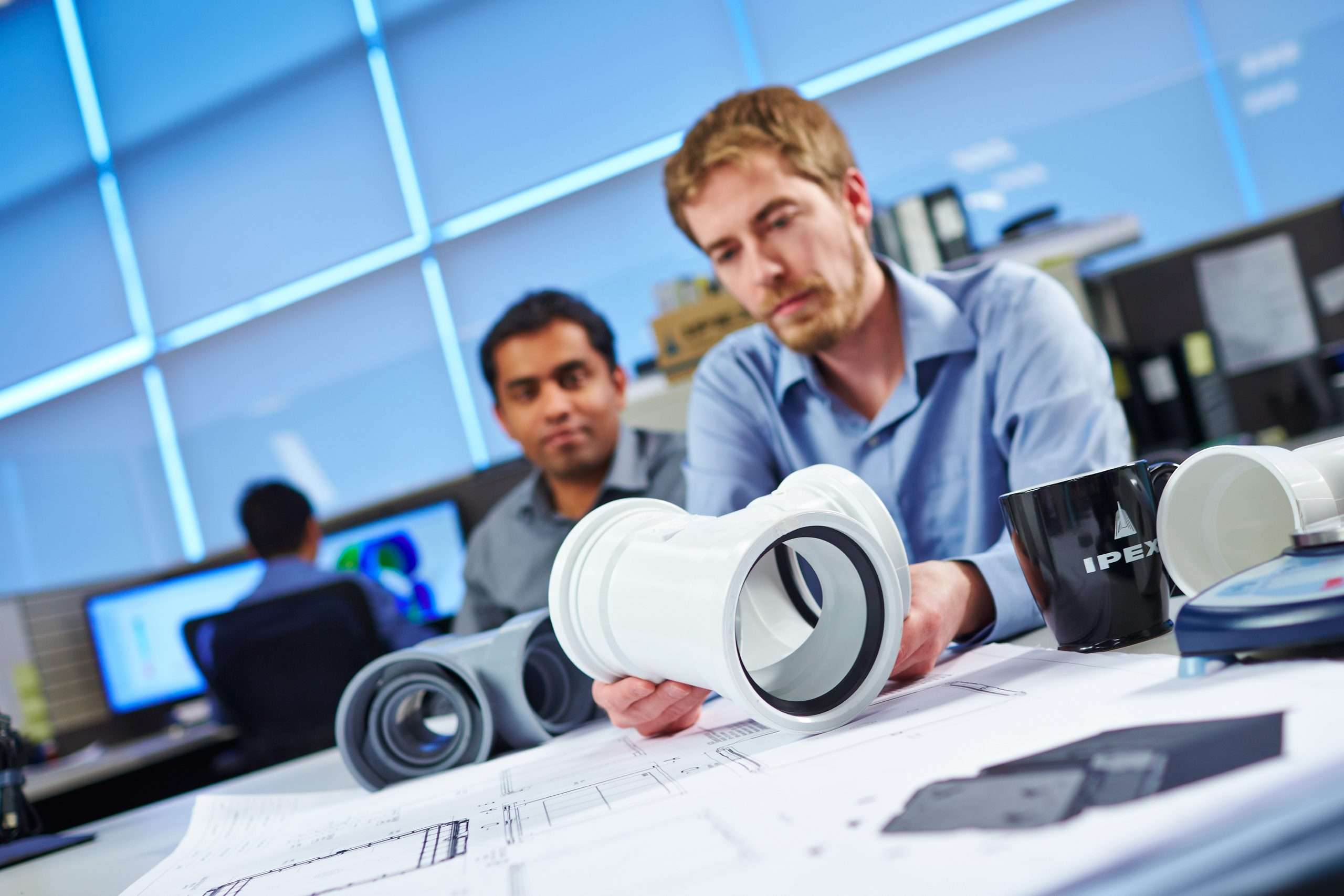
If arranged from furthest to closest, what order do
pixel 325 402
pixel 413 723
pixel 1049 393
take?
1. pixel 325 402
2. pixel 1049 393
3. pixel 413 723

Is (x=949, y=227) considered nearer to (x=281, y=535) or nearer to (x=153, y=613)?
(x=281, y=535)

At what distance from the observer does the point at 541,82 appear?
407 cm

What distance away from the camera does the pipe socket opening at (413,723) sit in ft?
2.67

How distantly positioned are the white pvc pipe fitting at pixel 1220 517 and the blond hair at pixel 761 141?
2.74 feet

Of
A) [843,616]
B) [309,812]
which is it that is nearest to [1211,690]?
[843,616]

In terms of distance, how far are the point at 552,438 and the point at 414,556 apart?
1027mm

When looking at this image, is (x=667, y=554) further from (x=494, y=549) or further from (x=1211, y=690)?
(x=494, y=549)

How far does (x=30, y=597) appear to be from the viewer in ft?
9.45

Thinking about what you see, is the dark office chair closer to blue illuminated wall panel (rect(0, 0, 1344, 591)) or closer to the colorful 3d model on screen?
the colorful 3d model on screen

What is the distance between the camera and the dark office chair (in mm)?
2215

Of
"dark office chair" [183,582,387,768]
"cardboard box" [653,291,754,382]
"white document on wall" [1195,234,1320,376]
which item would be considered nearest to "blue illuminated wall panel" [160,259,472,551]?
"dark office chair" [183,582,387,768]

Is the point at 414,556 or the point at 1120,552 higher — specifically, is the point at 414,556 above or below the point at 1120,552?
above

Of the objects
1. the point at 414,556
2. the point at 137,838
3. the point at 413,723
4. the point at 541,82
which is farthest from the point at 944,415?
the point at 541,82

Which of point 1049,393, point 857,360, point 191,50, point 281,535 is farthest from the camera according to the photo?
point 191,50
